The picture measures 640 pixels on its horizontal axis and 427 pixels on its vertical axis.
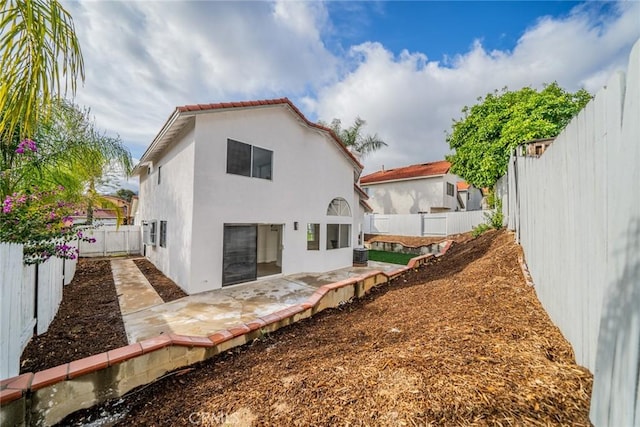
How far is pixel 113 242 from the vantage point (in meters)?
14.1

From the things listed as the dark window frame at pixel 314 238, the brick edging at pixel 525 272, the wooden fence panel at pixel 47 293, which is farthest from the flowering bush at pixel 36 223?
the brick edging at pixel 525 272

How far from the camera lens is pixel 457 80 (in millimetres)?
11148

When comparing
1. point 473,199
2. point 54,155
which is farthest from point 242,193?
point 473,199

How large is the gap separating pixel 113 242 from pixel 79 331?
1145 centimetres

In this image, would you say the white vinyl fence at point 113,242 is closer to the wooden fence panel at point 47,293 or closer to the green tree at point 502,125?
the wooden fence panel at point 47,293

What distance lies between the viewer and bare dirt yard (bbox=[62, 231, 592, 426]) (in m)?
1.93

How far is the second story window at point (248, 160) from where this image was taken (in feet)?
26.6

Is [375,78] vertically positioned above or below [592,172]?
above

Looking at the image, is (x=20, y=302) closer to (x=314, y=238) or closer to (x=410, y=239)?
(x=314, y=238)

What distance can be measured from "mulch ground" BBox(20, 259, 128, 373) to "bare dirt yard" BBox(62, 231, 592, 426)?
1937 millimetres

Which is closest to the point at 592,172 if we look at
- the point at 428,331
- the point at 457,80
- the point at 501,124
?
the point at 428,331

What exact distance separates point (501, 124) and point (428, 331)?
595 inches

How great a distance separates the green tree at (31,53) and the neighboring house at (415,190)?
878 inches

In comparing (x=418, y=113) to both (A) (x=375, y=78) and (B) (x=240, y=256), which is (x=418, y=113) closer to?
(A) (x=375, y=78)
